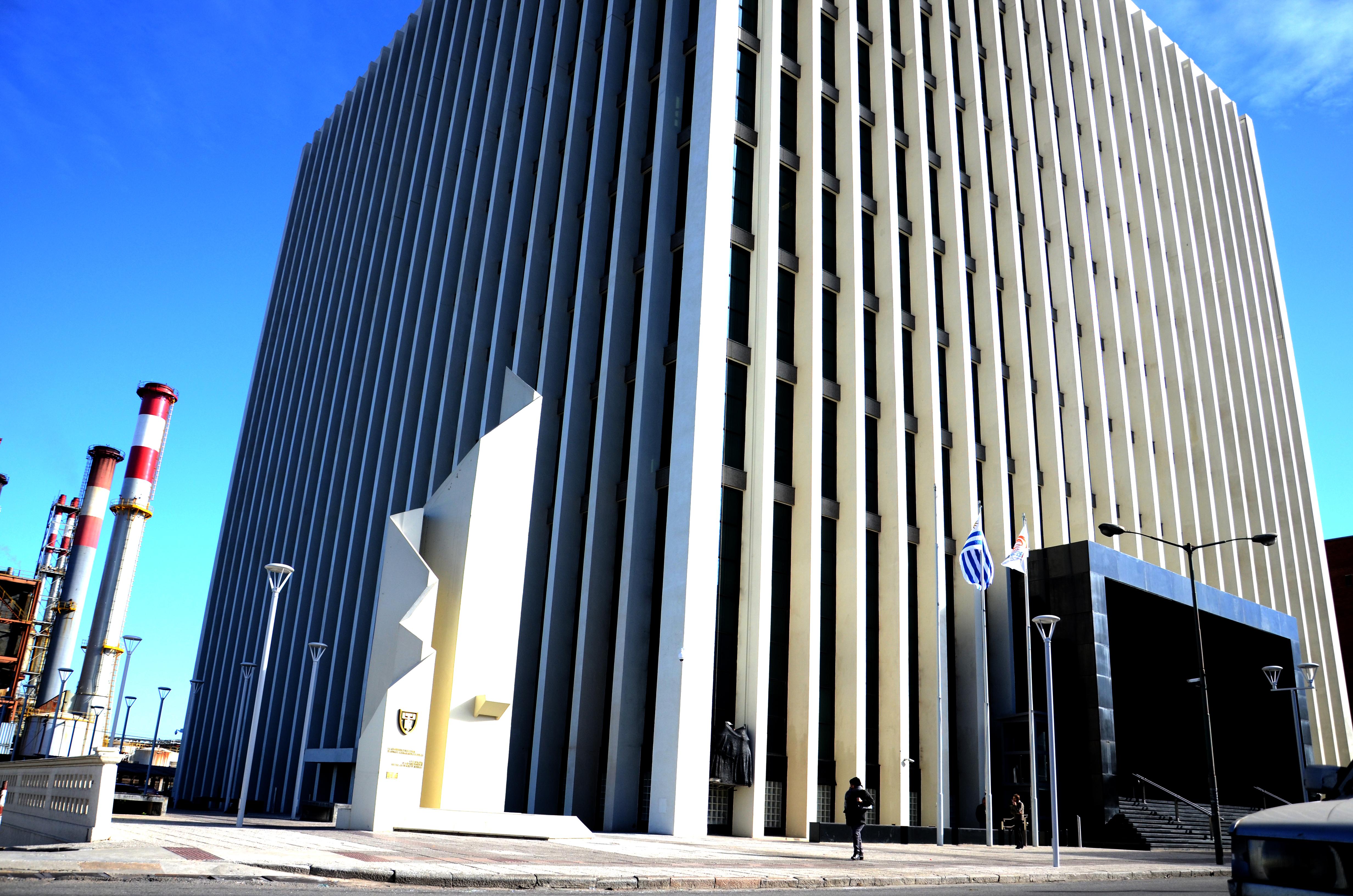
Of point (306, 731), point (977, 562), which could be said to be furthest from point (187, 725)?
point (977, 562)

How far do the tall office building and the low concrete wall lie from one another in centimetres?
1437

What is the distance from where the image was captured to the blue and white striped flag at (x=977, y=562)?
27.4 metres

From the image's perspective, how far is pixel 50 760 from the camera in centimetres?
1494

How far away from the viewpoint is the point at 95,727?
81.8 meters

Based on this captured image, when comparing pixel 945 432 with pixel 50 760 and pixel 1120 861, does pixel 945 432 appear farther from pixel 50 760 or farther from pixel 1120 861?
pixel 50 760

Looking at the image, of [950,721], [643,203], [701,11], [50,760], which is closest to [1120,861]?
[950,721]

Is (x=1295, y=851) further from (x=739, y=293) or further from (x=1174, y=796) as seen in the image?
(x=1174, y=796)

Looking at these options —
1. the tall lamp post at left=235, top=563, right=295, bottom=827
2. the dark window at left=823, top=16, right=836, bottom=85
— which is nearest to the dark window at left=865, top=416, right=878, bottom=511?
the dark window at left=823, top=16, right=836, bottom=85

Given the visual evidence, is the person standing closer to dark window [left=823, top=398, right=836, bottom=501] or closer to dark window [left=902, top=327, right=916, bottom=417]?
dark window [left=823, top=398, right=836, bottom=501]

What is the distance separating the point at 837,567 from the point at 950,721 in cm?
719

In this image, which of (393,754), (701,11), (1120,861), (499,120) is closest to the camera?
(393,754)

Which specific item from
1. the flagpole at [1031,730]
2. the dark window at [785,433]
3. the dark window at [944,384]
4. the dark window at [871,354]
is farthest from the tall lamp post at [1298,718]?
the dark window at [785,433]

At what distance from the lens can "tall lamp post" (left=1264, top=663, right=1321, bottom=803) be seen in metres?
40.2

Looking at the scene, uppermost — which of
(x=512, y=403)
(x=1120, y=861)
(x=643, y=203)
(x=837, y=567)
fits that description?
(x=643, y=203)
